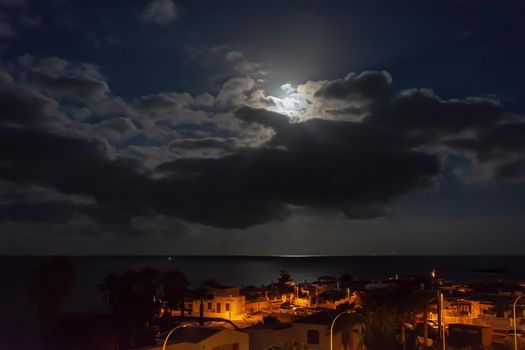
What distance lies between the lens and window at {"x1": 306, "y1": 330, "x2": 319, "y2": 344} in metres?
43.0

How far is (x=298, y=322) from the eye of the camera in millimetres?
44250

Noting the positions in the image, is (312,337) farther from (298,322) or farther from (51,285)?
(51,285)

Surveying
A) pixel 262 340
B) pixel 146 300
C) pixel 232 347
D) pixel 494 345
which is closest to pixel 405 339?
pixel 494 345

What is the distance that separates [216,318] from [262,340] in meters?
25.1

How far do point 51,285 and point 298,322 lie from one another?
2366 cm

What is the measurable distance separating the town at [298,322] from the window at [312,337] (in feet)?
0.26

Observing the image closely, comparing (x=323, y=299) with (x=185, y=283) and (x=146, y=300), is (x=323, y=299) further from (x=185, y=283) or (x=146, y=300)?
(x=146, y=300)

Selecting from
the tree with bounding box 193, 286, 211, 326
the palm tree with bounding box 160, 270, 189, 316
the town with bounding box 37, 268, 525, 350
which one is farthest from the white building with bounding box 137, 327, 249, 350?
the tree with bounding box 193, 286, 211, 326

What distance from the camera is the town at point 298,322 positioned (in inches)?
1544

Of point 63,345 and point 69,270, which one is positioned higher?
point 69,270

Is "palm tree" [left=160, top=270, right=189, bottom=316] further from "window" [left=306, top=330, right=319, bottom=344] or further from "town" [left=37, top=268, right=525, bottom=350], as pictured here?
"window" [left=306, top=330, right=319, bottom=344]

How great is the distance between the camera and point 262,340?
1736 inches

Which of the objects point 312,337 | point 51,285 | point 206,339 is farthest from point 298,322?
point 51,285

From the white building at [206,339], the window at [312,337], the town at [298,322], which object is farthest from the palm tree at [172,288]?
the window at [312,337]
